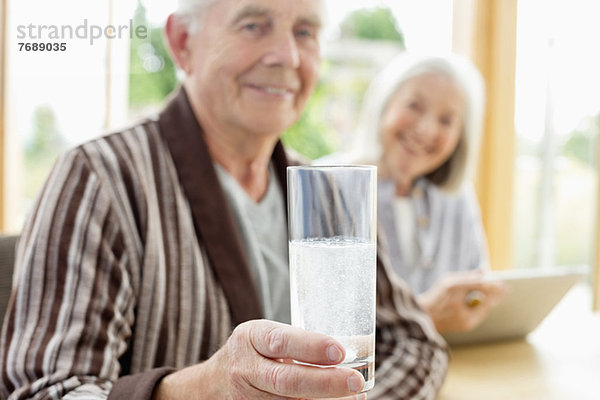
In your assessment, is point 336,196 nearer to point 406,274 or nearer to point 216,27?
point 216,27

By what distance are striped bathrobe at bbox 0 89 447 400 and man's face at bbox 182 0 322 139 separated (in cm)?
7

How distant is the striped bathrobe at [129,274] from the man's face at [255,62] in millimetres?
74

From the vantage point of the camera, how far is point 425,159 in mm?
2365

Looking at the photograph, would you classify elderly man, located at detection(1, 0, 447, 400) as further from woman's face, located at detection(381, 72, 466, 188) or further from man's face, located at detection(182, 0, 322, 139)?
woman's face, located at detection(381, 72, 466, 188)

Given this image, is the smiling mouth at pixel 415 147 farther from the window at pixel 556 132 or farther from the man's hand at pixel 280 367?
the man's hand at pixel 280 367

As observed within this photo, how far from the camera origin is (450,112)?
7.75ft

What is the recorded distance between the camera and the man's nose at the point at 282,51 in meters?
1.07

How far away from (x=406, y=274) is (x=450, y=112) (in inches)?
22.9

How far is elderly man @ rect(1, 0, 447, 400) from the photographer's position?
0.91m

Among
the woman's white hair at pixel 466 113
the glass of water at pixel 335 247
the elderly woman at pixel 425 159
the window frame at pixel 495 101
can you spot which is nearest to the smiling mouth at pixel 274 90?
the glass of water at pixel 335 247

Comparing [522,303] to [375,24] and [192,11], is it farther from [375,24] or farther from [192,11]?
[375,24]

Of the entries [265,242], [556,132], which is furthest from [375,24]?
[265,242]

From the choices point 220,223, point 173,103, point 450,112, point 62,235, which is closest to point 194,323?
point 220,223

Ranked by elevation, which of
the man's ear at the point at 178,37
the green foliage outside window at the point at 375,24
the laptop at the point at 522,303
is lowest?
the laptop at the point at 522,303
